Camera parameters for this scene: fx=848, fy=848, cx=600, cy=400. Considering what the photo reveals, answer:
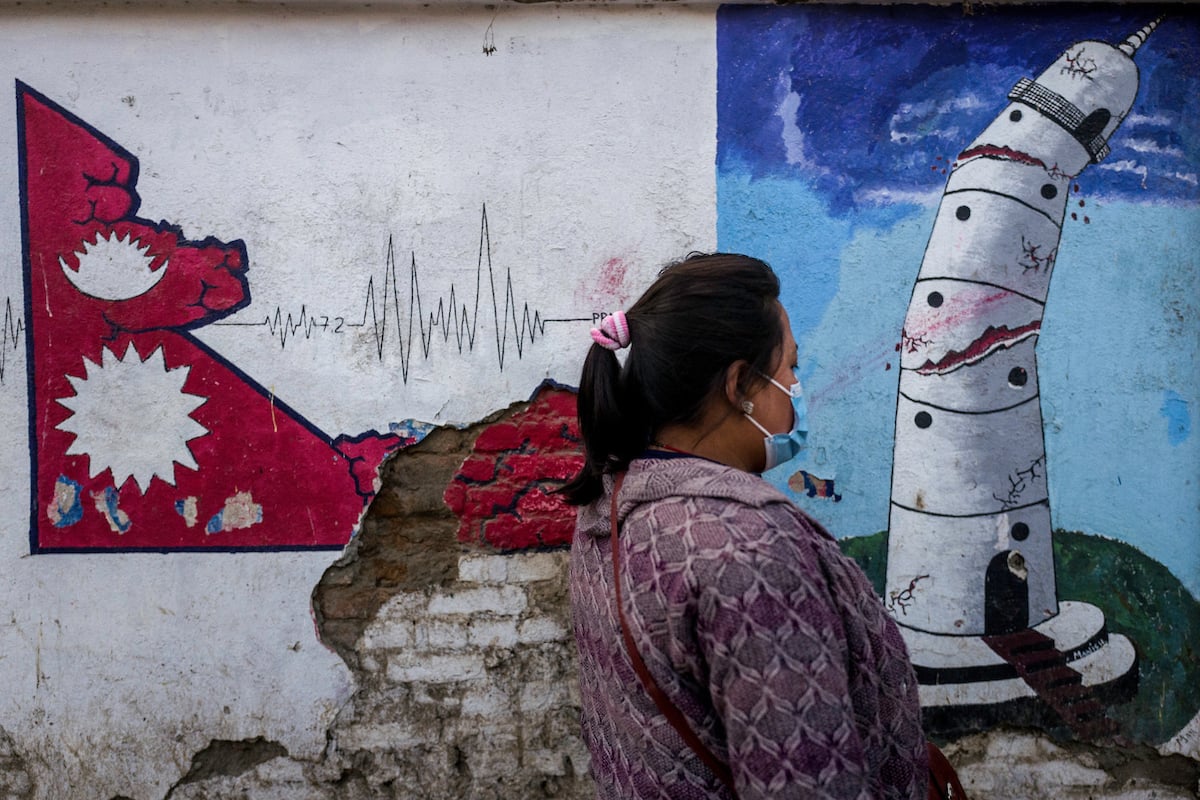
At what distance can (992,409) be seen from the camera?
247 centimetres

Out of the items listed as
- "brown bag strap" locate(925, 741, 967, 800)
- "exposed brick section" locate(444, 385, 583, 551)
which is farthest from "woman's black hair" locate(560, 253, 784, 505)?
"exposed brick section" locate(444, 385, 583, 551)

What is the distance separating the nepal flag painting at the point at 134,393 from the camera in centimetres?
242

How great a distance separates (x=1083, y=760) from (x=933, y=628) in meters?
0.60

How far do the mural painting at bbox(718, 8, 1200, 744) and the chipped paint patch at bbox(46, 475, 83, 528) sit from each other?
200cm

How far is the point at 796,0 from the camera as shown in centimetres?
244

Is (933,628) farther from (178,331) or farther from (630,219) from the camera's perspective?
(178,331)

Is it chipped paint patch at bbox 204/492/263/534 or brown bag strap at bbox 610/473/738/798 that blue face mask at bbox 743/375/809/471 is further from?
chipped paint patch at bbox 204/492/263/534

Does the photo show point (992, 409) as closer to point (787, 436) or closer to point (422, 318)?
point (787, 436)

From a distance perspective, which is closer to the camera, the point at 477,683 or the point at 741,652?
the point at 741,652

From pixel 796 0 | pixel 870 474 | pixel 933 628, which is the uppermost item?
Answer: pixel 796 0

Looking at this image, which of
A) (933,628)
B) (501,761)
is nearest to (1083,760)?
(933,628)

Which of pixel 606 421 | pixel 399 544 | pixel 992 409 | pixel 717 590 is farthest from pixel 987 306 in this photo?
pixel 399 544

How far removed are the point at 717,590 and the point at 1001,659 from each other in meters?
1.77

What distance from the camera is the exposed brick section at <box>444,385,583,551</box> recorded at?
2457mm
